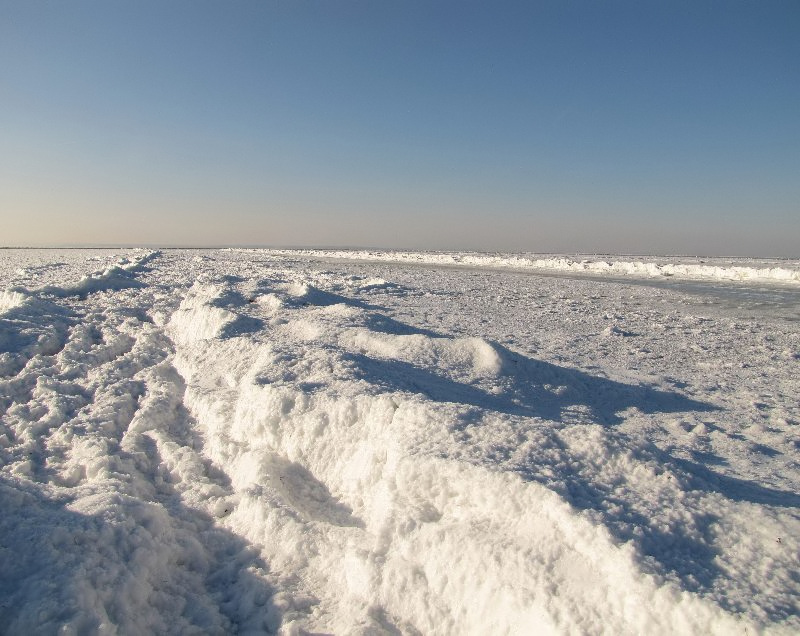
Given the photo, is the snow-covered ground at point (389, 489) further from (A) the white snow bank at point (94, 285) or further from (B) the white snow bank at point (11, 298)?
(A) the white snow bank at point (94, 285)

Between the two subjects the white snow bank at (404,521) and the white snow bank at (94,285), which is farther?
the white snow bank at (94,285)

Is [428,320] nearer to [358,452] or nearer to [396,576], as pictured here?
[358,452]

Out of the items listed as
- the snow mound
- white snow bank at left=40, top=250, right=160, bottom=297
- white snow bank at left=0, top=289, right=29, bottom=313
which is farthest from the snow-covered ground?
white snow bank at left=40, top=250, right=160, bottom=297

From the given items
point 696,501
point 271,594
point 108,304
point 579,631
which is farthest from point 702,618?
point 108,304

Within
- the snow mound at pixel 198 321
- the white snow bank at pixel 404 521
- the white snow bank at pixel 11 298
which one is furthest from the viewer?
the white snow bank at pixel 11 298

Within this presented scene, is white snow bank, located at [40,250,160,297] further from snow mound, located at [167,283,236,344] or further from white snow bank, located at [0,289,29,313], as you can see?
snow mound, located at [167,283,236,344]

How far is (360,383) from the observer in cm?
502

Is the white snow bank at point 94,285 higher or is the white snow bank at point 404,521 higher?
the white snow bank at point 94,285

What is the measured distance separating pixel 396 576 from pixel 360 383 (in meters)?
2.18

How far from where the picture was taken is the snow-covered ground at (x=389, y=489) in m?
2.64

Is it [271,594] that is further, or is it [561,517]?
[271,594]

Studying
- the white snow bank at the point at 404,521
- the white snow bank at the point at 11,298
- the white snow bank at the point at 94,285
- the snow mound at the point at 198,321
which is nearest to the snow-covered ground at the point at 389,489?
the white snow bank at the point at 404,521

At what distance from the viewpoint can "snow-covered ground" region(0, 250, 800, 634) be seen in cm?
264

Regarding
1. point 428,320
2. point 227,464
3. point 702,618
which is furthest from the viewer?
point 428,320
